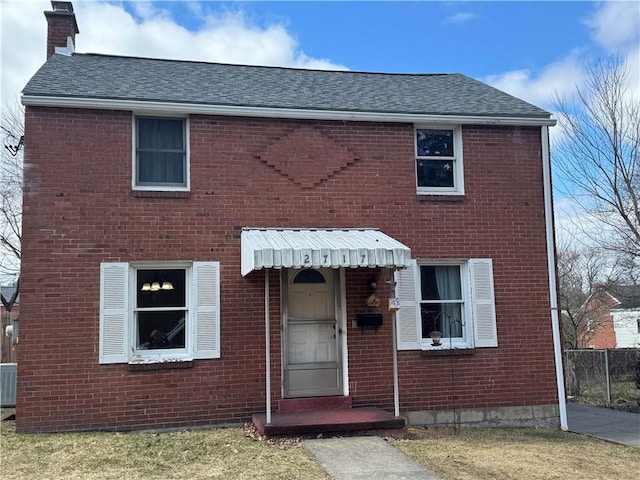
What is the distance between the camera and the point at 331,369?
368 inches

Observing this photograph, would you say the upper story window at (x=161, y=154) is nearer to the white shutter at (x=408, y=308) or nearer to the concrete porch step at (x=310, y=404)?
the concrete porch step at (x=310, y=404)

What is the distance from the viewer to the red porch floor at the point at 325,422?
779 cm

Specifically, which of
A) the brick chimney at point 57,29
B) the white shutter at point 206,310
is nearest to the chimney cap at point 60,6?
the brick chimney at point 57,29

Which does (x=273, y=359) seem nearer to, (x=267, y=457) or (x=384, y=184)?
(x=267, y=457)

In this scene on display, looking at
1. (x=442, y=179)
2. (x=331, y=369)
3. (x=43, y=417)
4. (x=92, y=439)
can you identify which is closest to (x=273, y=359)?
(x=331, y=369)

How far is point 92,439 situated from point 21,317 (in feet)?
6.81

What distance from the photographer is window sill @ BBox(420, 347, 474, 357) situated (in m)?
9.52

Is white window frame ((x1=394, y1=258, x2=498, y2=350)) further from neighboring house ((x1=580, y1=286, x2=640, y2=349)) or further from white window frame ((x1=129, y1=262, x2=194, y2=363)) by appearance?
neighboring house ((x1=580, y1=286, x2=640, y2=349))

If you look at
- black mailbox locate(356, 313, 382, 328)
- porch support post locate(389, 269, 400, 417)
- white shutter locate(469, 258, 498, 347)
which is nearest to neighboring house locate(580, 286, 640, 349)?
white shutter locate(469, 258, 498, 347)

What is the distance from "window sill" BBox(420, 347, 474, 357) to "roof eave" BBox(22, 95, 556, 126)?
3.93 meters

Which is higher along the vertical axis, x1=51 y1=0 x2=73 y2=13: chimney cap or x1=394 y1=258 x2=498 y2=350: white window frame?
x1=51 y1=0 x2=73 y2=13: chimney cap

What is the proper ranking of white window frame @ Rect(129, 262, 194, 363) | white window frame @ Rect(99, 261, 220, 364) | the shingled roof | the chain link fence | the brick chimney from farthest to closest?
the chain link fence < the brick chimney < the shingled roof < white window frame @ Rect(129, 262, 194, 363) < white window frame @ Rect(99, 261, 220, 364)

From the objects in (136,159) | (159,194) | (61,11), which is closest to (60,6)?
(61,11)

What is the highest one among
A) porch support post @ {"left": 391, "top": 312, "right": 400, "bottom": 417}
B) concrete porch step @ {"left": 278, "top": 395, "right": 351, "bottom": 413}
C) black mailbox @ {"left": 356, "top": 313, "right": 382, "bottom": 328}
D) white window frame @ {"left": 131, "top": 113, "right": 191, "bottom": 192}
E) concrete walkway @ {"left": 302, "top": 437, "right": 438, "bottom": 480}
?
white window frame @ {"left": 131, "top": 113, "right": 191, "bottom": 192}
